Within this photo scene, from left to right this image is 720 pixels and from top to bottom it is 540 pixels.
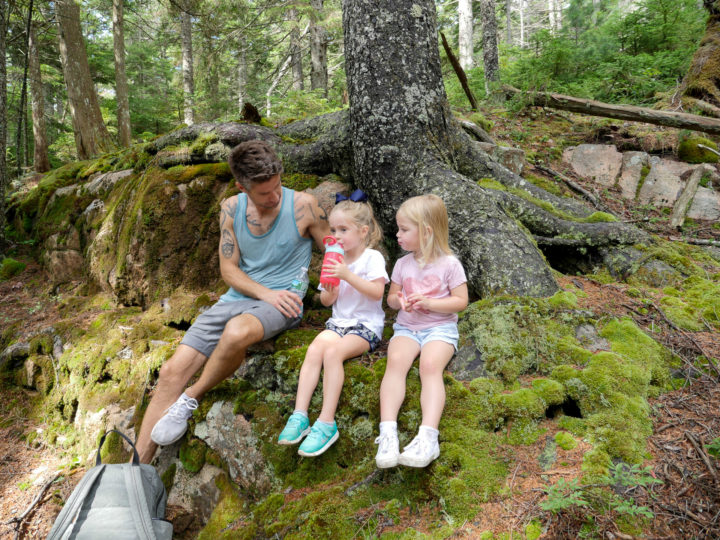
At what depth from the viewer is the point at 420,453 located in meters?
2.24

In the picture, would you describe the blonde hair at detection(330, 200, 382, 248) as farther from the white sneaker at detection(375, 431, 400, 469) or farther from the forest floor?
the forest floor

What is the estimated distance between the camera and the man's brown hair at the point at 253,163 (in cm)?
329

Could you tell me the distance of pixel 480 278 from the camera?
3578 millimetres

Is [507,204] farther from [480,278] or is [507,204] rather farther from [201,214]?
[201,214]

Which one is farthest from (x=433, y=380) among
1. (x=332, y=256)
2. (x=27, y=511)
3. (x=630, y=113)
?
(x=630, y=113)

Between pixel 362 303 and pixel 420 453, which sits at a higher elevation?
pixel 362 303

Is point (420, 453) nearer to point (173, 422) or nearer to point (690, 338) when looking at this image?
point (173, 422)

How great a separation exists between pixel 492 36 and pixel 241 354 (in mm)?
12011

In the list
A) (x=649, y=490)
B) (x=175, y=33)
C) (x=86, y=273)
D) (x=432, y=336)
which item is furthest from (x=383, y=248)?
(x=175, y=33)

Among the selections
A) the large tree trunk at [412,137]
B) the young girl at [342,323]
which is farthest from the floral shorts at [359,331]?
the large tree trunk at [412,137]

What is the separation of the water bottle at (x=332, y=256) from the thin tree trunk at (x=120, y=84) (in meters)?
11.0

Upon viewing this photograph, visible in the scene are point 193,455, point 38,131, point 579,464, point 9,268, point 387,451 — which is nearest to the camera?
point 579,464

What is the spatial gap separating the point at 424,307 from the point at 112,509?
2425 millimetres

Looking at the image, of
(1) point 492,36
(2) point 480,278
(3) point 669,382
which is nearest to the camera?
(3) point 669,382
